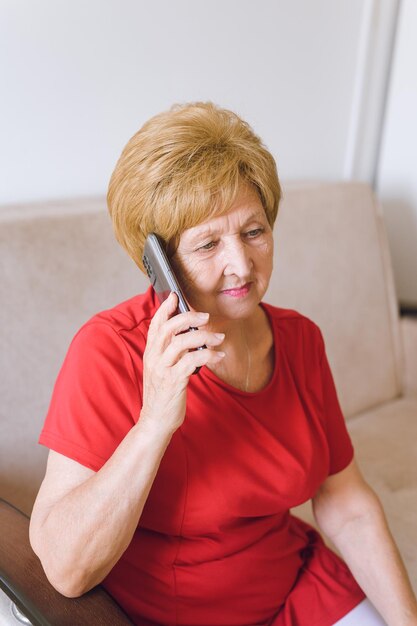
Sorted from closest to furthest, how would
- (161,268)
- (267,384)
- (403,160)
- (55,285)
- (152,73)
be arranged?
(161,268), (267,384), (55,285), (152,73), (403,160)

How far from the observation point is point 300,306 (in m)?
2.02

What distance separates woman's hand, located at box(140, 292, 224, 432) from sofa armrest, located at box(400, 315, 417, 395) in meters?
1.59

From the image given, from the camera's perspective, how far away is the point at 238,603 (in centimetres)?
112

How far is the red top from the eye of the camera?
→ 98 centimetres

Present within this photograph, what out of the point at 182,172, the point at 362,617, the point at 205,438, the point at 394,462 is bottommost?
the point at 394,462

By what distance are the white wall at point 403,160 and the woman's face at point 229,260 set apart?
5.17ft

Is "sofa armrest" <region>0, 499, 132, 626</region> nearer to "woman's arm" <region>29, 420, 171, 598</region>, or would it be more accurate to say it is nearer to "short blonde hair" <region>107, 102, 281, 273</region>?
"woman's arm" <region>29, 420, 171, 598</region>

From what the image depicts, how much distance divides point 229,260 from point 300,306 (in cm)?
104

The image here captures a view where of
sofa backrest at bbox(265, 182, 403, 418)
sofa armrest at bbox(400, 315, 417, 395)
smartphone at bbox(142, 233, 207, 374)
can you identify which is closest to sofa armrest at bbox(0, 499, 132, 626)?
smartphone at bbox(142, 233, 207, 374)

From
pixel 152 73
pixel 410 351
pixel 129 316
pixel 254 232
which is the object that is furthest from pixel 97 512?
pixel 410 351

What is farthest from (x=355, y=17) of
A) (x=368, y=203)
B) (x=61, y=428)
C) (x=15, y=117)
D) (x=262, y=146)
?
(x=61, y=428)

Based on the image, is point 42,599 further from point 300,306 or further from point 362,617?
point 300,306

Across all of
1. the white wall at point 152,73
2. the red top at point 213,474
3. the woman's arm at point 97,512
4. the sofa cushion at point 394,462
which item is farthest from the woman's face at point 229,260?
the sofa cushion at point 394,462

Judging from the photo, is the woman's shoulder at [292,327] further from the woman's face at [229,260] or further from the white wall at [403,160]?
the white wall at [403,160]
